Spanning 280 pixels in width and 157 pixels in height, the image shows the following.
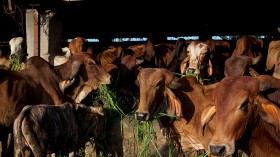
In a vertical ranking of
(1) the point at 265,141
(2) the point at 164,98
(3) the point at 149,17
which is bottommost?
(1) the point at 265,141

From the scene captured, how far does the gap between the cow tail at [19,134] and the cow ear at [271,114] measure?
2762 mm

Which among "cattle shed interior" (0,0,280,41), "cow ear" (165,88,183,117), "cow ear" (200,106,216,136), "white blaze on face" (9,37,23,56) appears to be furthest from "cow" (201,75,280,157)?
"white blaze on face" (9,37,23,56)

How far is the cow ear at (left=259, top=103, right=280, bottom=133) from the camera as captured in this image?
16.8ft

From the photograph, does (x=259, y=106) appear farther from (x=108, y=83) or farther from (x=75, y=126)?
(x=108, y=83)

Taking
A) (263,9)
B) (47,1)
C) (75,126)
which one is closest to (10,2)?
(47,1)

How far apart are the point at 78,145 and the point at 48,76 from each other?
172cm

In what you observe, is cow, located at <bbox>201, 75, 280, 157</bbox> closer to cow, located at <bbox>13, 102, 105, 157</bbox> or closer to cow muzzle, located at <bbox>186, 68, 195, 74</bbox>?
cow, located at <bbox>13, 102, 105, 157</bbox>

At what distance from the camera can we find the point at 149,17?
1465 centimetres

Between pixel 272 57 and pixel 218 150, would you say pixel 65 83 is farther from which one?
pixel 218 150

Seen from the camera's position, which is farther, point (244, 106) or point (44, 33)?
point (44, 33)

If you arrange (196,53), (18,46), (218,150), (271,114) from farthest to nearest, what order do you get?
(18,46), (196,53), (271,114), (218,150)

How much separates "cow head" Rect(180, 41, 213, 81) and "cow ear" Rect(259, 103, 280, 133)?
326 cm

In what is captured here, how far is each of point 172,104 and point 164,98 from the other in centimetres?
12

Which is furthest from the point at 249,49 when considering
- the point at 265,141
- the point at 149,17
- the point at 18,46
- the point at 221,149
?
the point at 18,46
